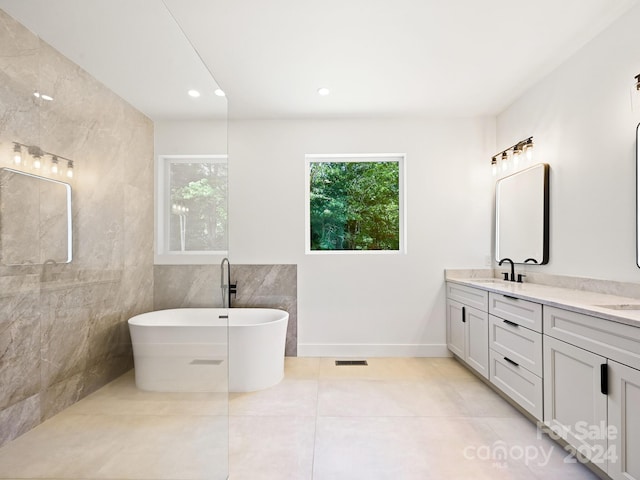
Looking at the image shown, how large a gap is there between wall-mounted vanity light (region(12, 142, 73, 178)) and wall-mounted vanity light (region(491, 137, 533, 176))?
325cm

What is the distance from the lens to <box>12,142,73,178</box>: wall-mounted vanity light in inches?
29.1

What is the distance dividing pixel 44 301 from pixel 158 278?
0.51m

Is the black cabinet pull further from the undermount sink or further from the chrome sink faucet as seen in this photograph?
the chrome sink faucet

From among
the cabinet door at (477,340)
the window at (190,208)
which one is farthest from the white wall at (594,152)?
the window at (190,208)

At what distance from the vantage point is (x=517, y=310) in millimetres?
2287

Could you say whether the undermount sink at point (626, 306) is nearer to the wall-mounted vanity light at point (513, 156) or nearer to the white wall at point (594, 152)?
the white wall at point (594, 152)

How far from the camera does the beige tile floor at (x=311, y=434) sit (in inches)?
Answer: 36.8

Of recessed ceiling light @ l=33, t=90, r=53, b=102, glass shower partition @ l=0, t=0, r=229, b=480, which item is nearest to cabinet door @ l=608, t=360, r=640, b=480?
glass shower partition @ l=0, t=0, r=229, b=480

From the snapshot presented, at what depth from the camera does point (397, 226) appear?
3803 millimetres

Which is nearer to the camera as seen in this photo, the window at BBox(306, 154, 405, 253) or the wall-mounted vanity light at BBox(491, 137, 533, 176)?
the wall-mounted vanity light at BBox(491, 137, 533, 176)

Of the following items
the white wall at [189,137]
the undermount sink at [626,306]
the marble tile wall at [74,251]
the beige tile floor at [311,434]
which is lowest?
the beige tile floor at [311,434]

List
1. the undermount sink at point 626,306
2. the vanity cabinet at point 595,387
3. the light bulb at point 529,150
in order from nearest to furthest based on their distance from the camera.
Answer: the vanity cabinet at point 595,387
the undermount sink at point 626,306
the light bulb at point 529,150

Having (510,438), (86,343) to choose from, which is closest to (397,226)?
(510,438)

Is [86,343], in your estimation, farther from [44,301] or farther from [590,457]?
[590,457]
